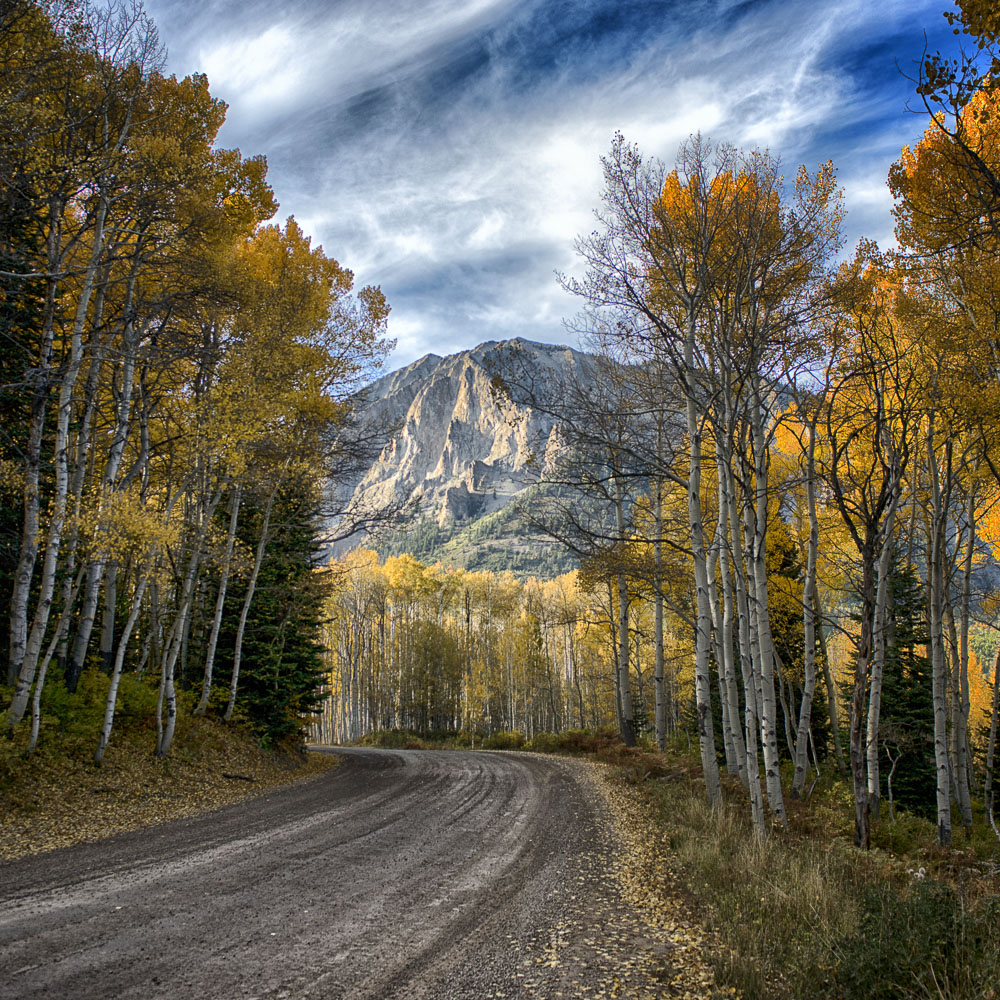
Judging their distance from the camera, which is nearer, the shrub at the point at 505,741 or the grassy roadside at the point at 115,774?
the grassy roadside at the point at 115,774

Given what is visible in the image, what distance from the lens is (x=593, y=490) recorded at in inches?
339

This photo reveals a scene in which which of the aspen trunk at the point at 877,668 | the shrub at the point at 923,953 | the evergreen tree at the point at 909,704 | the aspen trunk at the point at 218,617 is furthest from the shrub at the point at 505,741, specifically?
the shrub at the point at 923,953

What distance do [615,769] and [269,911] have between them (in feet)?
32.6

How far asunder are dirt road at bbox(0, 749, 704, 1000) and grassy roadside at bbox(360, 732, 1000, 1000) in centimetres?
70

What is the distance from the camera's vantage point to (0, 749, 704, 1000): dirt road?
11.7 feet

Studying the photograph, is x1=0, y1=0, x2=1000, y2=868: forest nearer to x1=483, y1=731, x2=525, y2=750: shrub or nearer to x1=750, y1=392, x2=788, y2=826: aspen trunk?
x1=750, y1=392, x2=788, y2=826: aspen trunk

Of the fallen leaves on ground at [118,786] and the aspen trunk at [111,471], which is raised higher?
the aspen trunk at [111,471]

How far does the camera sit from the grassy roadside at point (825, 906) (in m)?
3.13

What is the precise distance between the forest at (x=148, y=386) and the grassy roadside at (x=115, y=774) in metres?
0.25

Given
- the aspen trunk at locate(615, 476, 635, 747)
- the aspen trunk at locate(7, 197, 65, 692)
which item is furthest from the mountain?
the aspen trunk at locate(7, 197, 65, 692)

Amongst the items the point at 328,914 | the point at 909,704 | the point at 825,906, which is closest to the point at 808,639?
the point at 825,906

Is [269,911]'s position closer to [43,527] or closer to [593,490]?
[593,490]

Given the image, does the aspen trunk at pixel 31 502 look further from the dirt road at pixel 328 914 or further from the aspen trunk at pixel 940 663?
the aspen trunk at pixel 940 663

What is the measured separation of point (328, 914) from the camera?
462cm
